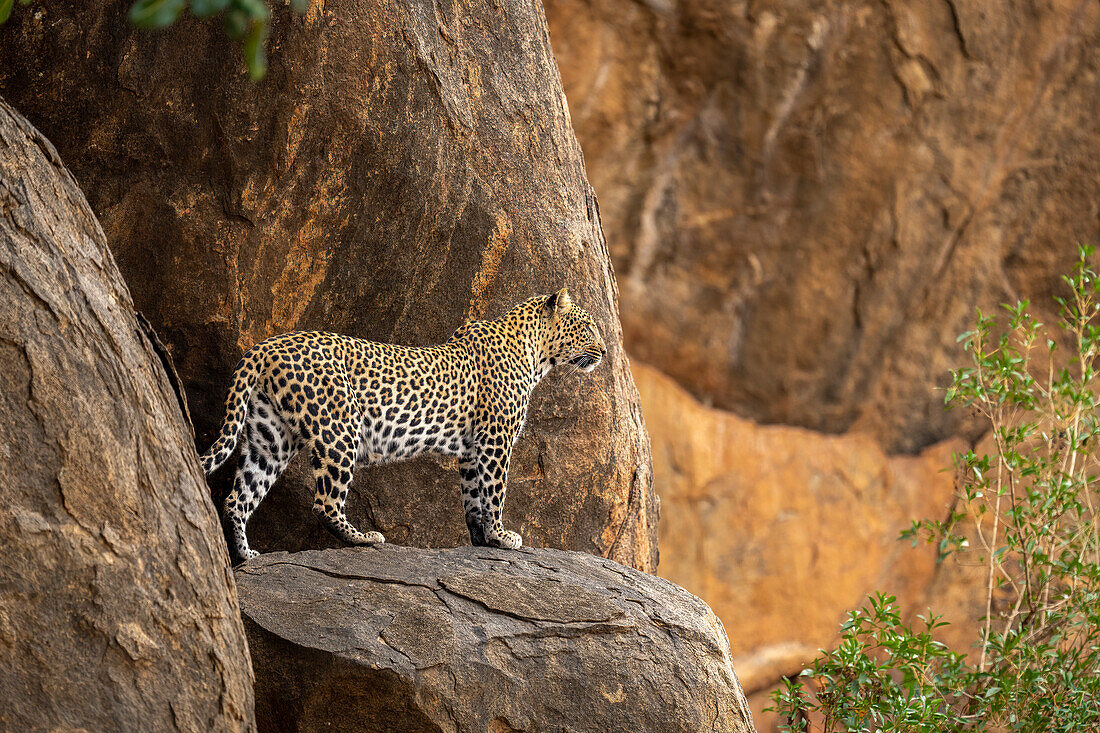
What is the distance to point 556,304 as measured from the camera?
6539mm

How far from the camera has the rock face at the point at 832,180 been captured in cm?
1209

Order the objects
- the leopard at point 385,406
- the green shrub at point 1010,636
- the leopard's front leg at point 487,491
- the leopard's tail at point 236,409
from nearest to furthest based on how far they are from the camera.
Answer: the leopard's tail at point 236,409
the leopard at point 385,406
the leopard's front leg at point 487,491
the green shrub at point 1010,636

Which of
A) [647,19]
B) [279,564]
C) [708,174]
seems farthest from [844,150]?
[279,564]

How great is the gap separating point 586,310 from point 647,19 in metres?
5.91

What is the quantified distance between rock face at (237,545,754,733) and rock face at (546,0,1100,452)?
7891 mm

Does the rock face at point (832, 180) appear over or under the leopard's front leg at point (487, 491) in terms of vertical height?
over

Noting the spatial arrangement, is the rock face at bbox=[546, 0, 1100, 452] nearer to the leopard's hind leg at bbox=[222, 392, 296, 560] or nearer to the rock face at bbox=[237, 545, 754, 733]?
the leopard's hind leg at bbox=[222, 392, 296, 560]

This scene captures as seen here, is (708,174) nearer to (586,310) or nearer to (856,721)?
(586,310)

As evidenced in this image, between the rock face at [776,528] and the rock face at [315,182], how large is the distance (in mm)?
6276

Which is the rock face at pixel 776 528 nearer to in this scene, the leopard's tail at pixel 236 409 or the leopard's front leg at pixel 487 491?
the leopard's front leg at pixel 487 491

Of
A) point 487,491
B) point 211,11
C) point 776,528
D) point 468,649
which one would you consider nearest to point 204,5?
point 211,11

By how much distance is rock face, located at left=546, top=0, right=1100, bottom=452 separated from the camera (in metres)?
12.1

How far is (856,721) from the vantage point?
6266mm

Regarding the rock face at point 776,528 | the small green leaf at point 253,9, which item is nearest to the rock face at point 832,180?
the rock face at point 776,528
